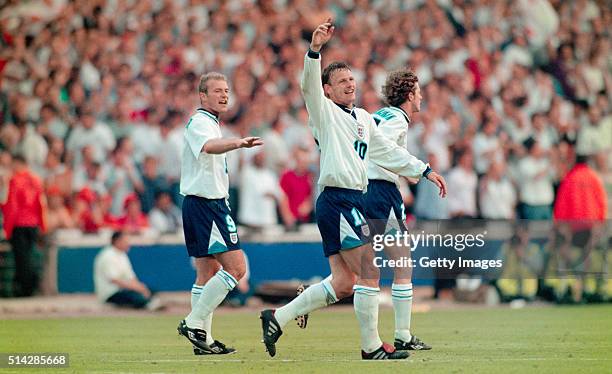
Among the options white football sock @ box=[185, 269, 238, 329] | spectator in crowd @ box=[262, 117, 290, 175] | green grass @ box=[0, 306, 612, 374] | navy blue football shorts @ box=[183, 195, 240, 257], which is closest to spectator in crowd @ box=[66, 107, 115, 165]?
spectator in crowd @ box=[262, 117, 290, 175]

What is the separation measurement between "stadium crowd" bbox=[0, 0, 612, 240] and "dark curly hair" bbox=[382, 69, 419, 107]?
8.07 m

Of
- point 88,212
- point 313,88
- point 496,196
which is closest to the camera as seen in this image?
point 313,88

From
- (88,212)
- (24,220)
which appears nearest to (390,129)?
(24,220)

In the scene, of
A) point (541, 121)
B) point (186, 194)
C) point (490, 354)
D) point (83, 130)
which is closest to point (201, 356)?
point (186, 194)

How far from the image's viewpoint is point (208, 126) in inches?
444

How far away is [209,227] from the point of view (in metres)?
11.4

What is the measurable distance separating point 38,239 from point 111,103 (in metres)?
2.96

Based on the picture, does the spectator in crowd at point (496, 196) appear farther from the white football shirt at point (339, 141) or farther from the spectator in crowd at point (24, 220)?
the white football shirt at point (339, 141)

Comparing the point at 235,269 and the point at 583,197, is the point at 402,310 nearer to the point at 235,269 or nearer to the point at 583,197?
the point at 235,269

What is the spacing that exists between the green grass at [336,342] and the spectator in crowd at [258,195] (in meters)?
2.52

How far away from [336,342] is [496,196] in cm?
876

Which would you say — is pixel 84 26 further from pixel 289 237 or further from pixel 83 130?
pixel 289 237

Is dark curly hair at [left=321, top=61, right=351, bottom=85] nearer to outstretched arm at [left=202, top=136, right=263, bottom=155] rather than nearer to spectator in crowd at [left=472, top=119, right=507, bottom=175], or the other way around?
outstretched arm at [left=202, top=136, right=263, bottom=155]

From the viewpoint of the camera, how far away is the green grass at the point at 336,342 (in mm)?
10383
